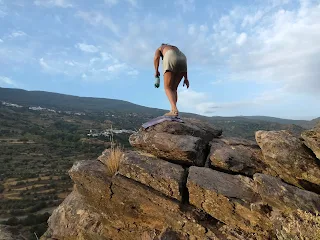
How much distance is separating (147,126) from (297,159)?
184 inches

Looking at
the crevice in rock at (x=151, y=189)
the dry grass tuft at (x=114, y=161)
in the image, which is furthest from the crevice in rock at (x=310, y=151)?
the dry grass tuft at (x=114, y=161)

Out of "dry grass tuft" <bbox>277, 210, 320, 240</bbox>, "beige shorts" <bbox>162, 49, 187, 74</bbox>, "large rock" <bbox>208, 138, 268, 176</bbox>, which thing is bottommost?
"dry grass tuft" <bbox>277, 210, 320, 240</bbox>

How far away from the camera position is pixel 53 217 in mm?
10633

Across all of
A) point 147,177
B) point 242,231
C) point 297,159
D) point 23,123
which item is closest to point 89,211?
point 147,177

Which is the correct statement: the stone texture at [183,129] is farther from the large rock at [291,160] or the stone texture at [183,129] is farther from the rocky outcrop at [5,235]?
the rocky outcrop at [5,235]

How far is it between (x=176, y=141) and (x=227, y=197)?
7.73 feet

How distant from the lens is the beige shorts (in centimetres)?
990

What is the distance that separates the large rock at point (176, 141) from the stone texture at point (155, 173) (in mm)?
343

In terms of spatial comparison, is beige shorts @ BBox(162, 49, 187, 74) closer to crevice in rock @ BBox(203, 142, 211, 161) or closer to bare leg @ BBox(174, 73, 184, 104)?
bare leg @ BBox(174, 73, 184, 104)

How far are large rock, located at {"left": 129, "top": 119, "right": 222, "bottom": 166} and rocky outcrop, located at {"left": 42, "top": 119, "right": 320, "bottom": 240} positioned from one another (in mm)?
30

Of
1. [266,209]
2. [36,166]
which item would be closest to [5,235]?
[266,209]

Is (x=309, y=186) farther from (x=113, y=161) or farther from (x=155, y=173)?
(x=113, y=161)

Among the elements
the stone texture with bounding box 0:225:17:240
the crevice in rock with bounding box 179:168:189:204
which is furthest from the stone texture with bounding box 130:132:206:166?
the stone texture with bounding box 0:225:17:240

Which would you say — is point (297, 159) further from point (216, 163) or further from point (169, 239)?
point (169, 239)
